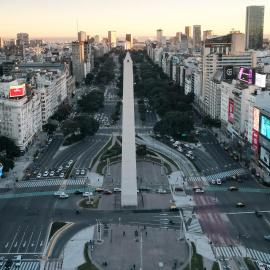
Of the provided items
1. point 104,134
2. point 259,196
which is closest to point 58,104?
point 104,134

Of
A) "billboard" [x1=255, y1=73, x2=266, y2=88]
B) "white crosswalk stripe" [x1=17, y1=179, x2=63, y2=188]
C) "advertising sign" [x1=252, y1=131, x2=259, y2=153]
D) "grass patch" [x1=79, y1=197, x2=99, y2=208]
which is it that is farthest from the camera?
"billboard" [x1=255, y1=73, x2=266, y2=88]

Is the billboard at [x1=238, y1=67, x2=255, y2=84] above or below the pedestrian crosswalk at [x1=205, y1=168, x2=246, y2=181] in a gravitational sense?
above

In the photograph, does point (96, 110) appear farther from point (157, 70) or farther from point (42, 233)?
point (157, 70)

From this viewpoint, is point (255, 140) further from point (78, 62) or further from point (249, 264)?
point (78, 62)

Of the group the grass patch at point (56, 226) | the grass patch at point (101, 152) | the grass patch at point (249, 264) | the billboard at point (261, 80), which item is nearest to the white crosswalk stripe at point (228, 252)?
the grass patch at point (249, 264)

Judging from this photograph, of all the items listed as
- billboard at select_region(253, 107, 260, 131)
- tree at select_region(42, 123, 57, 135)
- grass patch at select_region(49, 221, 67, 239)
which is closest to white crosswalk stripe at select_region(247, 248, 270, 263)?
grass patch at select_region(49, 221, 67, 239)

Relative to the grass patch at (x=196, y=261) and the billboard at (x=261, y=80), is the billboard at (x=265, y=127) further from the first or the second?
the grass patch at (x=196, y=261)

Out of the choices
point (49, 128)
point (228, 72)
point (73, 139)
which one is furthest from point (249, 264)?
point (228, 72)

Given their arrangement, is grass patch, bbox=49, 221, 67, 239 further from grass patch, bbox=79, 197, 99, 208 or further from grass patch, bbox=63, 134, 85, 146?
grass patch, bbox=63, 134, 85, 146
